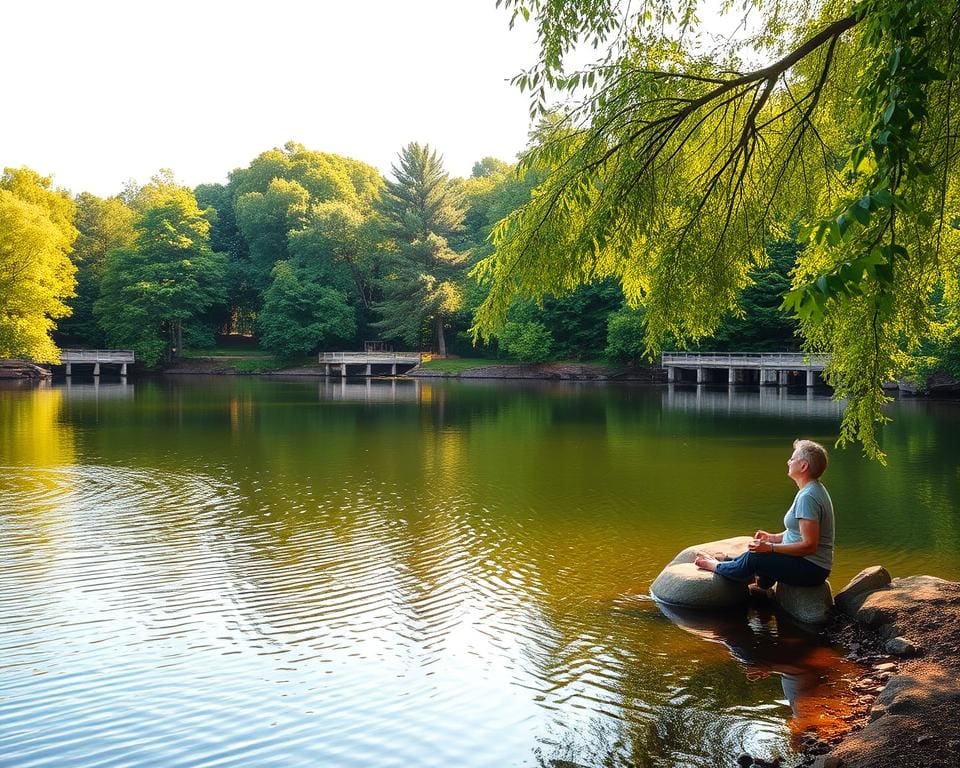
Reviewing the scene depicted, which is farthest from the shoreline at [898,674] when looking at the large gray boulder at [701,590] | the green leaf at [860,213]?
the green leaf at [860,213]

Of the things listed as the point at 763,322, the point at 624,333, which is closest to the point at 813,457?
the point at 763,322

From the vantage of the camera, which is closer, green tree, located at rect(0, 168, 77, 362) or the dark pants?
the dark pants

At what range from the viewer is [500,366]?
62000mm

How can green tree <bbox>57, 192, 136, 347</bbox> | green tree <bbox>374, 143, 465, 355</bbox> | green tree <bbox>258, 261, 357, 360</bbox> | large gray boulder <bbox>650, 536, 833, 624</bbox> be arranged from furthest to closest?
1. green tree <bbox>57, 192, 136, 347</bbox>
2. green tree <bbox>258, 261, 357, 360</bbox>
3. green tree <bbox>374, 143, 465, 355</bbox>
4. large gray boulder <bbox>650, 536, 833, 624</bbox>

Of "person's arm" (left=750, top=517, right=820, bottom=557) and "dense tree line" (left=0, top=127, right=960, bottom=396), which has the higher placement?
"dense tree line" (left=0, top=127, right=960, bottom=396)

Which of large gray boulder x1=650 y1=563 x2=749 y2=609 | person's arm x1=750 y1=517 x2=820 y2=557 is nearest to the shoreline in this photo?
person's arm x1=750 y1=517 x2=820 y2=557

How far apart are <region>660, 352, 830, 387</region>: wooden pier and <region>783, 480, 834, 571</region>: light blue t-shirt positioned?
40079mm

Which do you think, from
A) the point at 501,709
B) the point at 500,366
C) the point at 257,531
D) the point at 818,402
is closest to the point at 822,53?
the point at 501,709

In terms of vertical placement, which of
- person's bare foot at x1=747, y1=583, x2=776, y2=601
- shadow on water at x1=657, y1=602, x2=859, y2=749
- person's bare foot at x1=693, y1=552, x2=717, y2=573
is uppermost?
person's bare foot at x1=693, y1=552, x2=717, y2=573

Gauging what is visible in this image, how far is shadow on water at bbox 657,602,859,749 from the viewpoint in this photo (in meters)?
6.29

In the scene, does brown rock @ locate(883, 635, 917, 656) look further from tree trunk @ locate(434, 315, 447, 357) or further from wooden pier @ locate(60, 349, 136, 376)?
tree trunk @ locate(434, 315, 447, 357)

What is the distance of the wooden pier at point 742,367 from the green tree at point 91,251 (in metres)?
42.5

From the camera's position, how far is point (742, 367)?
1967 inches

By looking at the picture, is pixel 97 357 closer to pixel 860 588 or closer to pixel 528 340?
pixel 528 340
